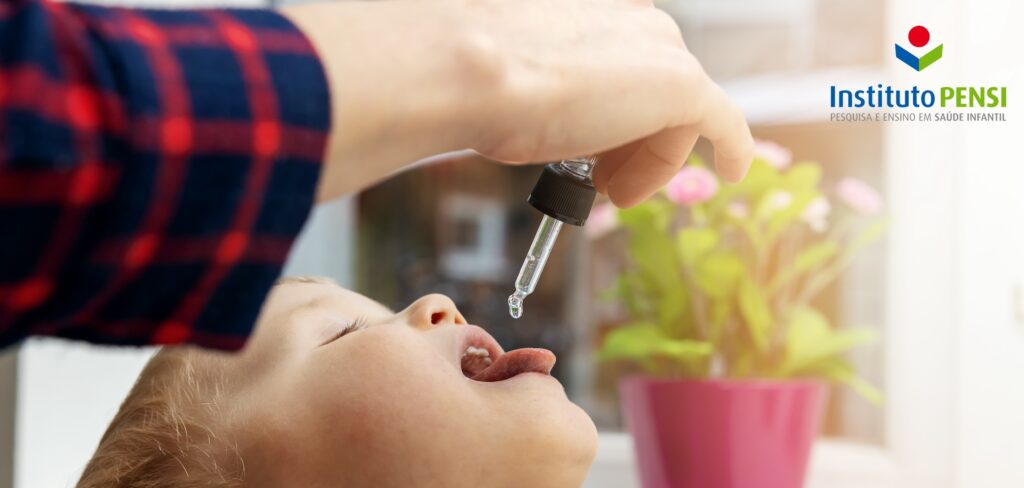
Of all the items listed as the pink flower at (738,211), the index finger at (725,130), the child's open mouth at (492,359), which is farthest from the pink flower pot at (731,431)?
the index finger at (725,130)

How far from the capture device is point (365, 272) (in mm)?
1876

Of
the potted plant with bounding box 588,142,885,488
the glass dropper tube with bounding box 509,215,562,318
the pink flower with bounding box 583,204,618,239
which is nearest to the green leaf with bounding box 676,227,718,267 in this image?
the potted plant with bounding box 588,142,885,488

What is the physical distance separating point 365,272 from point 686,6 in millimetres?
765

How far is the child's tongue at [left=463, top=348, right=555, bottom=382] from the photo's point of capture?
2.55 ft

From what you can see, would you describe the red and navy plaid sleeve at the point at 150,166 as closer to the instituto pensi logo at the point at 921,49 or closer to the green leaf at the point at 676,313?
the green leaf at the point at 676,313

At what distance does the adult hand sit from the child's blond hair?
17.2 inches

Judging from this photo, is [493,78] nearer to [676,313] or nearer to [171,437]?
[171,437]

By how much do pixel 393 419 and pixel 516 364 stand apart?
134mm

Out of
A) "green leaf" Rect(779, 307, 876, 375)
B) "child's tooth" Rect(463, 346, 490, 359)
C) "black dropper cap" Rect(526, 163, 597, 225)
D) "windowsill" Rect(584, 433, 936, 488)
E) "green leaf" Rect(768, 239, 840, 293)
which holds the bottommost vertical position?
"windowsill" Rect(584, 433, 936, 488)

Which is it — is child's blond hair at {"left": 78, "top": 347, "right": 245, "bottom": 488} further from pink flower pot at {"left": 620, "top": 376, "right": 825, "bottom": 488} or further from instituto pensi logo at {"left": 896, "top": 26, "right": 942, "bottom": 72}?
instituto pensi logo at {"left": 896, "top": 26, "right": 942, "bottom": 72}

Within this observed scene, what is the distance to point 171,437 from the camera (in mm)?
789

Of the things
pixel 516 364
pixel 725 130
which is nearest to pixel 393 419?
pixel 516 364

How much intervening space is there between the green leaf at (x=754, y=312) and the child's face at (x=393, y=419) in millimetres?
530

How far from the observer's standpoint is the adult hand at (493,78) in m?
0.37
